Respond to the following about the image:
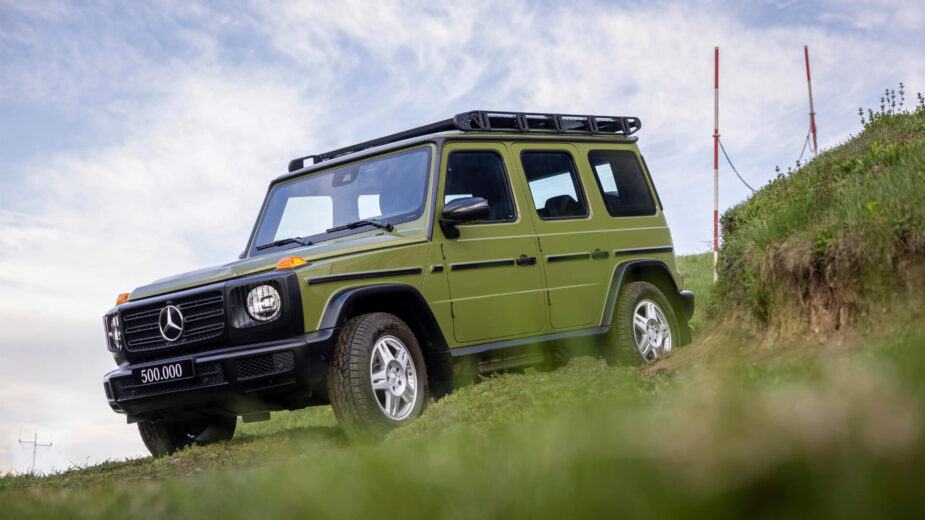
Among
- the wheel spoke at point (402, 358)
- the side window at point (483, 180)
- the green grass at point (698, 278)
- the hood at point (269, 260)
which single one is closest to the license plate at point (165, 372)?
the hood at point (269, 260)

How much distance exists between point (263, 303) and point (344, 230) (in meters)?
1.30

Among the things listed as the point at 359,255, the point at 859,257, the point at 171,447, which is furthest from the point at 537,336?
the point at 171,447

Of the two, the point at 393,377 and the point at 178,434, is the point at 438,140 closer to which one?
the point at 393,377

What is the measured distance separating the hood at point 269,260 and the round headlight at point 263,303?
181 mm

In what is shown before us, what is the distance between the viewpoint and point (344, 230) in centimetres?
696

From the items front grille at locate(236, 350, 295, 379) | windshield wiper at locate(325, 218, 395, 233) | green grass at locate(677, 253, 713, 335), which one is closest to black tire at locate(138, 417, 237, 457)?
front grille at locate(236, 350, 295, 379)

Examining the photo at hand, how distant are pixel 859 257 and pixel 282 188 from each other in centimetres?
481

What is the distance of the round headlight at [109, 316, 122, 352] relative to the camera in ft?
22.2

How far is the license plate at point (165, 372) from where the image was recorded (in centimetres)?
598

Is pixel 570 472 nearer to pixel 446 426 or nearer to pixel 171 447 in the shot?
pixel 446 426

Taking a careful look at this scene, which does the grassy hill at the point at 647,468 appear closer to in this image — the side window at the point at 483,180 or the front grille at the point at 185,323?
the front grille at the point at 185,323

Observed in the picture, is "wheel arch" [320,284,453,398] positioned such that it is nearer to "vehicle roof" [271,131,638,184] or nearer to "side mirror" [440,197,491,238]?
"side mirror" [440,197,491,238]

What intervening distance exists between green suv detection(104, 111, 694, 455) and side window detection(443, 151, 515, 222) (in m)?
0.02

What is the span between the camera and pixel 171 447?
281 inches
